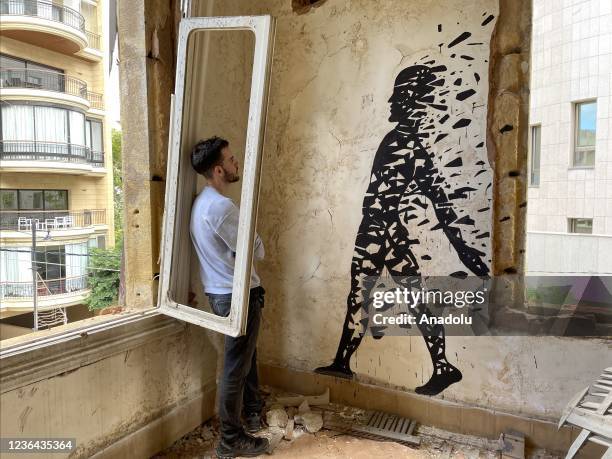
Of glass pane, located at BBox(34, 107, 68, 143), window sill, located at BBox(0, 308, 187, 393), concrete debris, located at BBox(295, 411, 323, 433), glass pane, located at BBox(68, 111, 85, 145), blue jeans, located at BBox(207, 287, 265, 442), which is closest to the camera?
window sill, located at BBox(0, 308, 187, 393)

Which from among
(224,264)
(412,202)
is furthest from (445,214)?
(224,264)

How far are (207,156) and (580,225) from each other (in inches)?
119

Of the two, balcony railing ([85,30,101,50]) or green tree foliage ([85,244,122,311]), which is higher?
balcony railing ([85,30,101,50])

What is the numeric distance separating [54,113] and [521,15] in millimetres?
2199

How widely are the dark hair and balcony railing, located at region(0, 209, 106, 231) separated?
54 centimetres

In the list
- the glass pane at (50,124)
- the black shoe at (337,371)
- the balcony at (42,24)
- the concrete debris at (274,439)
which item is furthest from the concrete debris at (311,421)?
the balcony at (42,24)

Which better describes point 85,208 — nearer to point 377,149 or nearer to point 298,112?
point 298,112

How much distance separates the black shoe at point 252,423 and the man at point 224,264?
0.20 m

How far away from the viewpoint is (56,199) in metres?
1.73

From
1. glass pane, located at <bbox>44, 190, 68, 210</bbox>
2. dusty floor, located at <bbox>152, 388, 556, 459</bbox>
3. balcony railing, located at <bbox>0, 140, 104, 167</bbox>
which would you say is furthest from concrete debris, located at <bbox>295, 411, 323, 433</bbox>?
balcony railing, located at <bbox>0, 140, 104, 167</bbox>

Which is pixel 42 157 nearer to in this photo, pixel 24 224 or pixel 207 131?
pixel 24 224

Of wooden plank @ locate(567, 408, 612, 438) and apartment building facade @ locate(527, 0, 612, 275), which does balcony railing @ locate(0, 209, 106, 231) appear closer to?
wooden plank @ locate(567, 408, 612, 438)

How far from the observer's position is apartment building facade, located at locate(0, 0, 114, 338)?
1.62m

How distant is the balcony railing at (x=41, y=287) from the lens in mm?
1677
